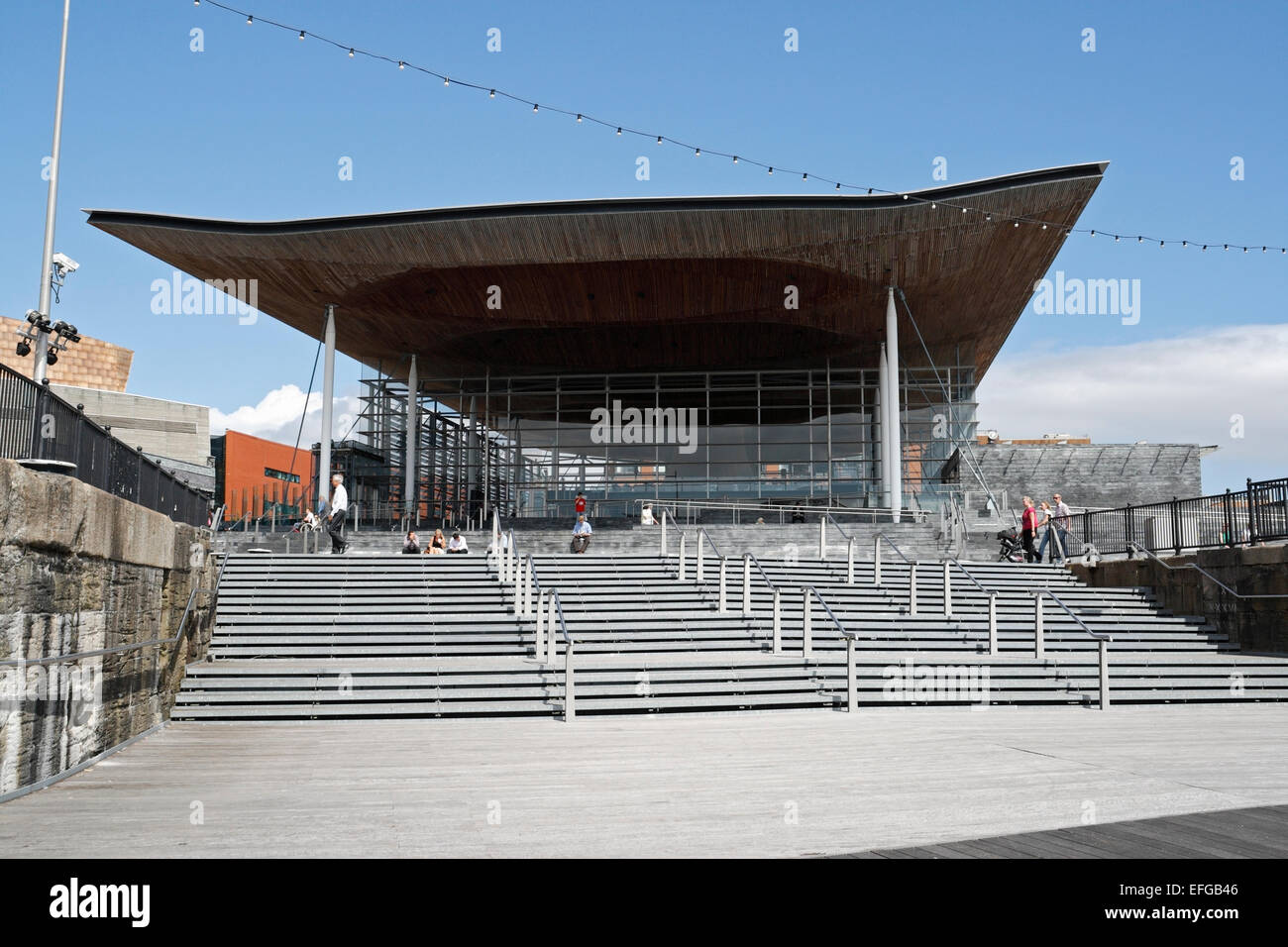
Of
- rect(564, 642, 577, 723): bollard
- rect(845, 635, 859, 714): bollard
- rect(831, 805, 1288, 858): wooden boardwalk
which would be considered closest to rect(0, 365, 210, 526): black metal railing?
rect(564, 642, 577, 723): bollard

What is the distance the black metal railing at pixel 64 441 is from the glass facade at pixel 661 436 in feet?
88.0

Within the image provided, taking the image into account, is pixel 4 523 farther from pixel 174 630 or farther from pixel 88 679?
pixel 174 630

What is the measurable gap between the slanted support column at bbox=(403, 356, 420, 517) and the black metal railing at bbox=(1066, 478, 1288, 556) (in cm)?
2105

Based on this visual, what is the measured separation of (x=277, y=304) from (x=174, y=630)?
75.3ft

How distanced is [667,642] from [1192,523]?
38.3 feet

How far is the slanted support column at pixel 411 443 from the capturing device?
36.5 metres

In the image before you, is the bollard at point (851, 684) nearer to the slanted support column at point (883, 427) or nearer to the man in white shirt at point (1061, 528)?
the man in white shirt at point (1061, 528)

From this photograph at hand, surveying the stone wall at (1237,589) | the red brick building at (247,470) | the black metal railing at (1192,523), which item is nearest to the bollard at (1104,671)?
the stone wall at (1237,589)

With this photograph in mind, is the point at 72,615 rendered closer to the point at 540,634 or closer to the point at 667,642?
the point at 540,634

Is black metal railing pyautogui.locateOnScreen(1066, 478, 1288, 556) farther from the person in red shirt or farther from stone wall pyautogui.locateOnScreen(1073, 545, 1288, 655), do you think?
the person in red shirt

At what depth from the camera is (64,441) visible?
7.96 meters

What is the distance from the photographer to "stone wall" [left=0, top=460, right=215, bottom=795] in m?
6.82
